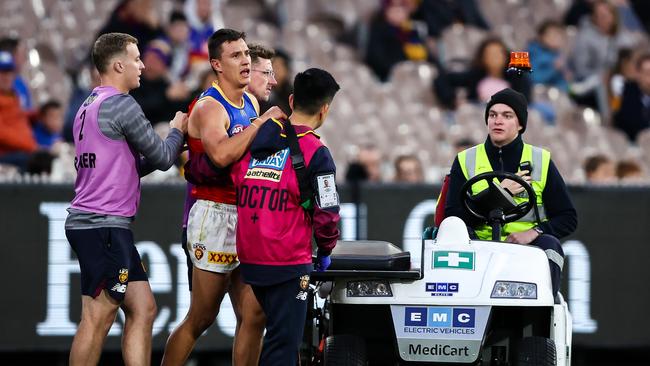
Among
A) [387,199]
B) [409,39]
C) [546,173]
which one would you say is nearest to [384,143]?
[409,39]

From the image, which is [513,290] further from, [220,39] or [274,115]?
[220,39]

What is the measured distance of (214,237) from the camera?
773cm

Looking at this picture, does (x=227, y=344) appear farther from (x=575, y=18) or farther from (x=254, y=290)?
(x=575, y=18)

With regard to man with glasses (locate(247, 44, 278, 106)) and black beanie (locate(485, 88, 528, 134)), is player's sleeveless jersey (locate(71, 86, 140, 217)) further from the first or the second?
black beanie (locate(485, 88, 528, 134))

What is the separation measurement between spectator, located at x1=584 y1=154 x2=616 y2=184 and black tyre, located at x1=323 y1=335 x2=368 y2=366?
6.58 meters

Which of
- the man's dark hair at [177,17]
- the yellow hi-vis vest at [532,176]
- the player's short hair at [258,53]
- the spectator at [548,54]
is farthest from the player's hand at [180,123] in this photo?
the spectator at [548,54]

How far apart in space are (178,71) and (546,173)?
698cm

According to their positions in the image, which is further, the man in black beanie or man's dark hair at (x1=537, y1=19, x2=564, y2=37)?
man's dark hair at (x1=537, y1=19, x2=564, y2=37)

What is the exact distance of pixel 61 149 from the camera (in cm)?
1249

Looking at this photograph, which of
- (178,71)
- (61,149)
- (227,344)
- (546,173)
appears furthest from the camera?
(178,71)

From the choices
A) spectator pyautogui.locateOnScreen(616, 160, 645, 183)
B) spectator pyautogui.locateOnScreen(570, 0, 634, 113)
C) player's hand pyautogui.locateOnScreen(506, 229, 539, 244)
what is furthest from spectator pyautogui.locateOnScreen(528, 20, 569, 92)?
player's hand pyautogui.locateOnScreen(506, 229, 539, 244)

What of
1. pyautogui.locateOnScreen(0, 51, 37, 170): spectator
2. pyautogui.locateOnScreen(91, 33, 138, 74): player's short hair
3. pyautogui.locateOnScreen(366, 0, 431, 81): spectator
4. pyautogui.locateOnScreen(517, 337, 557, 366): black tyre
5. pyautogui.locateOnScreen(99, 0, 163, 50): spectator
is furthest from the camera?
pyautogui.locateOnScreen(366, 0, 431, 81): spectator

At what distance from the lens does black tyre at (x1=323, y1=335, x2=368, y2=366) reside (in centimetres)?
701

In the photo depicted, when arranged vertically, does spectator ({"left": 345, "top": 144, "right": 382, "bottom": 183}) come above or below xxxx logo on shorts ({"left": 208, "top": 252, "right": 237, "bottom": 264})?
above
